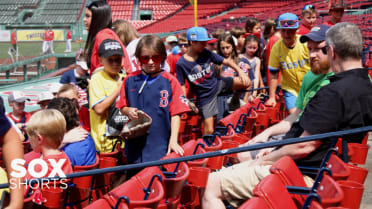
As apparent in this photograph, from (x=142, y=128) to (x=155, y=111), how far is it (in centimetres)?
22

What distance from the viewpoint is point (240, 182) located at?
99.9 inches

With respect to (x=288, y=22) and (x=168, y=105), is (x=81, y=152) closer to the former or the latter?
(x=168, y=105)

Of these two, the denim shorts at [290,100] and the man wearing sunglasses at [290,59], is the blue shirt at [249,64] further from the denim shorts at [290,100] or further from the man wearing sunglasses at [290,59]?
the denim shorts at [290,100]

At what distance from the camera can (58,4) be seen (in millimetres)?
26594

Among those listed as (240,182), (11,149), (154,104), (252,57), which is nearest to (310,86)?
(240,182)

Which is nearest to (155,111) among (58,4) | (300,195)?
(300,195)

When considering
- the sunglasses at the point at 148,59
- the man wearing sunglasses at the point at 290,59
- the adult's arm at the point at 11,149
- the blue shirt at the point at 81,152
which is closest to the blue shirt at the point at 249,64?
the man wearing sunglasses at the point at 290,59

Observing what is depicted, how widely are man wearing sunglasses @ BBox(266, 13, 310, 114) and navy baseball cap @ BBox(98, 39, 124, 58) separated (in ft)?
6.82

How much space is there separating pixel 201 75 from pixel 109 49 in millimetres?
1542

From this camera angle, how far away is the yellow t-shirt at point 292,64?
4.74 meters

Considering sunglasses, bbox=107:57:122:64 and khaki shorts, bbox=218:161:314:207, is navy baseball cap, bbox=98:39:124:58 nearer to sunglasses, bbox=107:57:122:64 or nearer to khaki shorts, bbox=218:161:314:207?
sunglasses, bbox=107:57:122:64

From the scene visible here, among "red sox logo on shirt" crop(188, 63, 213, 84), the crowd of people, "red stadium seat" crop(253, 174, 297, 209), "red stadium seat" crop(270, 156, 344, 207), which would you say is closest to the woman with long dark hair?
the crowd of people

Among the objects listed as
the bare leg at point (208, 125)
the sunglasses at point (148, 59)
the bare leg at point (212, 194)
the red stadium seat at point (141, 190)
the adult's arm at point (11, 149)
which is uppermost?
the sunglasses at point (148, 59)

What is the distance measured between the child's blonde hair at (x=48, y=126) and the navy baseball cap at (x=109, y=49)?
911 mm
